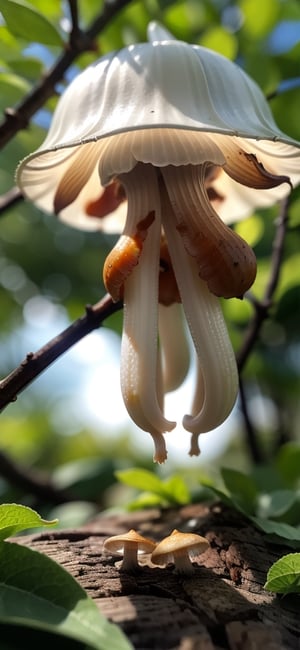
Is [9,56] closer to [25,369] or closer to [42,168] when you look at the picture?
[42,168]

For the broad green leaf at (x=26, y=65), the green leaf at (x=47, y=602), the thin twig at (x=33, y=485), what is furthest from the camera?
the thin twig at (x=33, y=485)

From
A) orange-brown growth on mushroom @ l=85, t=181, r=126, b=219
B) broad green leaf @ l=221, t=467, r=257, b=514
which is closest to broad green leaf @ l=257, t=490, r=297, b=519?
broad green leaf @ l=221, t=467, r=257, b=514

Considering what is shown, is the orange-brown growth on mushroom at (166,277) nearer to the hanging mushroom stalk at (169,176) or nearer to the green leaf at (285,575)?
the hanging mushroom stalk at (169,176)

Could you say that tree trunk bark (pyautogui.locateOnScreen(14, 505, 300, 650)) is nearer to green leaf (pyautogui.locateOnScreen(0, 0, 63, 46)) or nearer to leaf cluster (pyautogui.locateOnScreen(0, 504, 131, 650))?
leaf cluster (pyautogui.locateOnScreen(0, 504, 131, 650))

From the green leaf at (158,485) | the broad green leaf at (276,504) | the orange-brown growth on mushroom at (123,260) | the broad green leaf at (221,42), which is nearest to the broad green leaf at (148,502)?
the green leaf at (158,485)

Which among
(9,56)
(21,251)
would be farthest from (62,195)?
(21,251)
